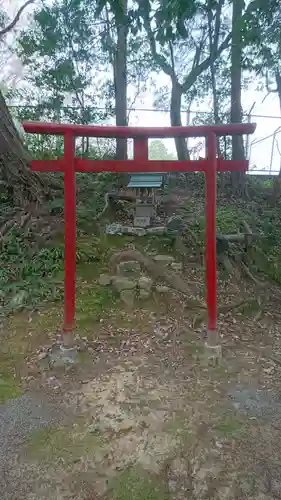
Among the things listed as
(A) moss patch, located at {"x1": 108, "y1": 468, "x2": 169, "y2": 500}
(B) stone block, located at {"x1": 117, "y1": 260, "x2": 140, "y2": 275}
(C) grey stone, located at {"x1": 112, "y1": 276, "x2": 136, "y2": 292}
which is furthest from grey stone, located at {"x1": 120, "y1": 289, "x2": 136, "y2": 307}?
(A) moss patch, located at {"x1": 108, "y1": 468, "x2": 169, "y2": 500}

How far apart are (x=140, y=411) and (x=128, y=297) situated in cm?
166

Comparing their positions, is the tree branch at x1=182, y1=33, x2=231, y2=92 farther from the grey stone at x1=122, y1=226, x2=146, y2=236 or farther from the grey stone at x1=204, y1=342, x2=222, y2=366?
the grey stone at x1=204, y1=342, x2=222, y2=366

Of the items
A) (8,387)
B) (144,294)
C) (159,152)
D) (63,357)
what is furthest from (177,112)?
(8,387)

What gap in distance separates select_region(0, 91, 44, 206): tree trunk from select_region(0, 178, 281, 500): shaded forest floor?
190 cm

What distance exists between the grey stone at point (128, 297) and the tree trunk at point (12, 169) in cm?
237

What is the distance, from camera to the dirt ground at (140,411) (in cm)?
202

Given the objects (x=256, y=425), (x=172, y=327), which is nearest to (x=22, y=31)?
(x=172, y=327)

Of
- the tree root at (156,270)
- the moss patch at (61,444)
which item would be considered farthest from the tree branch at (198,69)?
the moss patch at (61,444)

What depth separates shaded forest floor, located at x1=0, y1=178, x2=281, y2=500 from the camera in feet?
6.67

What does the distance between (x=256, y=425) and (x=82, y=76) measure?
8.16 meters

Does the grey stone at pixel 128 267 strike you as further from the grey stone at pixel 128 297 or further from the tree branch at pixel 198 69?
the tree branch at pixel 198 69

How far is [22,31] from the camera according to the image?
7828 millimetres

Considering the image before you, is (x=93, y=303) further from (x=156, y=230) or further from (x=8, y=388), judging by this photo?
(x=156, y=230)

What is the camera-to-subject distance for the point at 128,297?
415 centimetres
